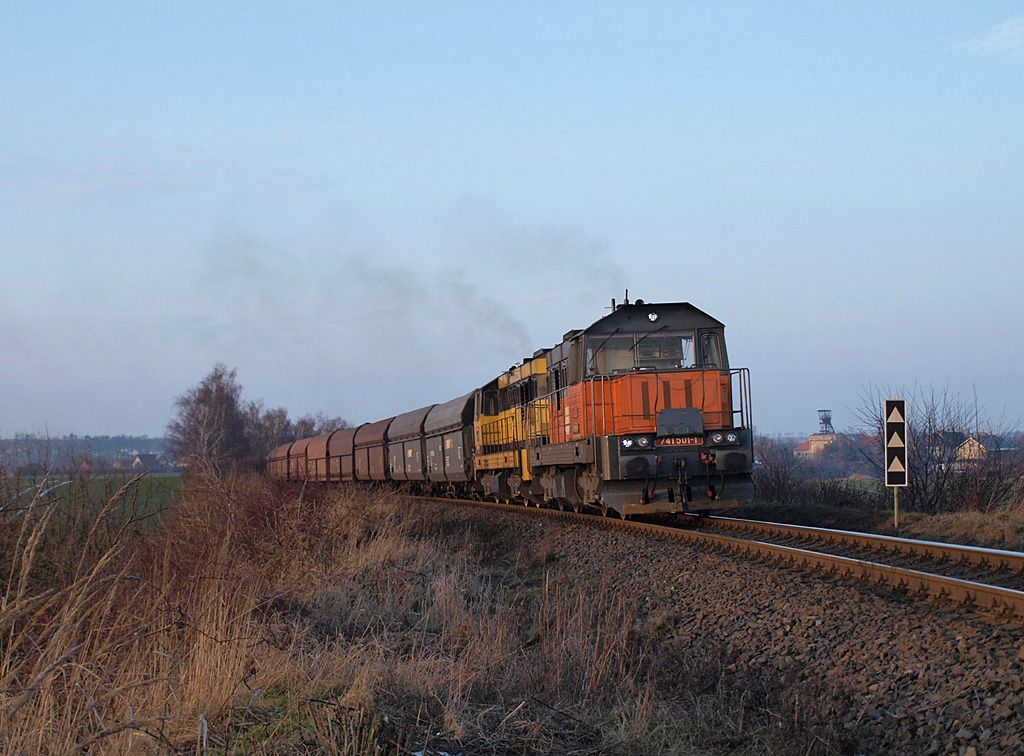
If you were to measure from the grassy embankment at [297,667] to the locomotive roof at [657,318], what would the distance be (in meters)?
6.46

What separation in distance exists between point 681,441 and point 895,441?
2976 millimetres

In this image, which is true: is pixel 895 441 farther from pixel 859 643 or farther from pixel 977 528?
pixel 859 643

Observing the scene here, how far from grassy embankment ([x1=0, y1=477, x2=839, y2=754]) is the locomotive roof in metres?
6.46

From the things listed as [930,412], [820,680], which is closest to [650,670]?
[820,680]

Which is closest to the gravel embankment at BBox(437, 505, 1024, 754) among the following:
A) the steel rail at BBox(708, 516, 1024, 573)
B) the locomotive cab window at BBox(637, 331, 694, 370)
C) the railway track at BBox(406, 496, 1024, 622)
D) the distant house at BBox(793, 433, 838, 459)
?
the railway track at BBox(406, 496, 1024, 622)

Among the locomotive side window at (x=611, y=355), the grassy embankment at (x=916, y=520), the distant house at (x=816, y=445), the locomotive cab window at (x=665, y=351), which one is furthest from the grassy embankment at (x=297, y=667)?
the distant house at (x=816, y=445)

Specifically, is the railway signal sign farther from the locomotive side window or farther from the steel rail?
the locomotive side window

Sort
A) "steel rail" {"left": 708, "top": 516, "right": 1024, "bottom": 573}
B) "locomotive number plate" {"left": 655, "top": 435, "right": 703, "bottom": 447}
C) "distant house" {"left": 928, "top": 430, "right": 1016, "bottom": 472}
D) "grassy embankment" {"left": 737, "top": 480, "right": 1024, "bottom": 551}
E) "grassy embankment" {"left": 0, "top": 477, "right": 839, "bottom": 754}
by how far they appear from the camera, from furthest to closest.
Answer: "distant house" {"left": 928, "top": 430, "right": 1016, "bottom": 472} → "locomotive number plate" {"left": 655, "top": 435, "right": 703, "bottom": 447} → "grassy embankment" {"left": 737, "top": 480, "right": 1024, "bottom": 551} → "steel rail" {"left": 708, "top": 516, "right": 1024, "bottom": 573} → "grassy embankment" {"left": 0, "top": 477, "right": 839, "bottom": 754}

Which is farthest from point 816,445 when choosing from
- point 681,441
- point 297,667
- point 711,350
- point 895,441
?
point 297,667

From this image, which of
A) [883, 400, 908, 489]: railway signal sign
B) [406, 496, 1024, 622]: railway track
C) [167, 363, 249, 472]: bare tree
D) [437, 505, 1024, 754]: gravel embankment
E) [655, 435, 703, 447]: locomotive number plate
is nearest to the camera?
[437, 505, 1024, 754]: gravel embankment

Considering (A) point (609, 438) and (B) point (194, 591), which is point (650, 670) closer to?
(B) point (194, 591)

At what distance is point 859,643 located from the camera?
6953 millimetres

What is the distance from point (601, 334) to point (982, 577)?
787 cm

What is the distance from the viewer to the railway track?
24.5ft
